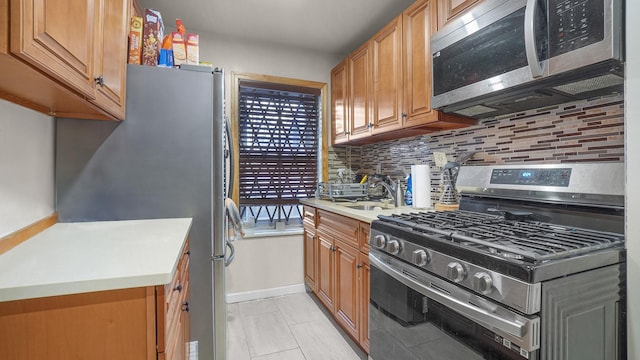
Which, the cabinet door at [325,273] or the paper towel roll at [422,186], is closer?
the paper towel roll at [422,186]

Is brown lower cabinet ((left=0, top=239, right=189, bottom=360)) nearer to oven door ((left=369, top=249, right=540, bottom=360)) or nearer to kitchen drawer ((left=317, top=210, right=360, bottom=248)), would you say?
oven door ((left=369, top=249, right=540, bottom=360))

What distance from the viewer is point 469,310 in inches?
34.7

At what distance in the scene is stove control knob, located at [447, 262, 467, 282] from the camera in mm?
907

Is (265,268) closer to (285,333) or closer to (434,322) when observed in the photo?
(285,333)

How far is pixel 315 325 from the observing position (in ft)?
7.16

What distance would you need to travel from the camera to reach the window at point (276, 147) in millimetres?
2762

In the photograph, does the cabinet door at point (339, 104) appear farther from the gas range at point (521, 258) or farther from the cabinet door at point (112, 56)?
the cabinet door at point (112, 56)

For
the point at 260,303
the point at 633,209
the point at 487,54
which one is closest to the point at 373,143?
the point at 487,54

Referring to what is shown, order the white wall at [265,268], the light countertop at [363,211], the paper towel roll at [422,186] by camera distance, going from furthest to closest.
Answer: the white wall at [265,268]
the paper towel roll at [422,186]
the light countertop at [363,211]

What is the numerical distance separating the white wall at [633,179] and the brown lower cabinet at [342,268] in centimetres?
102

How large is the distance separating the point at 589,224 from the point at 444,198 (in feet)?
2.53

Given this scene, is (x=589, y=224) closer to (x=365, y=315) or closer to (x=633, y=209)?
(x=633, y=209)

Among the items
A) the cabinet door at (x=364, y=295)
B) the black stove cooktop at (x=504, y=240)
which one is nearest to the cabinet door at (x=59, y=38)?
the black stove cooktop at (x=504, y=240)

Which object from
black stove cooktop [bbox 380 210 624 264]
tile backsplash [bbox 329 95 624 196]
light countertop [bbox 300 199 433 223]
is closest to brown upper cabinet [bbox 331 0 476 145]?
tile backsplash [bbox 329 95 624 196]
